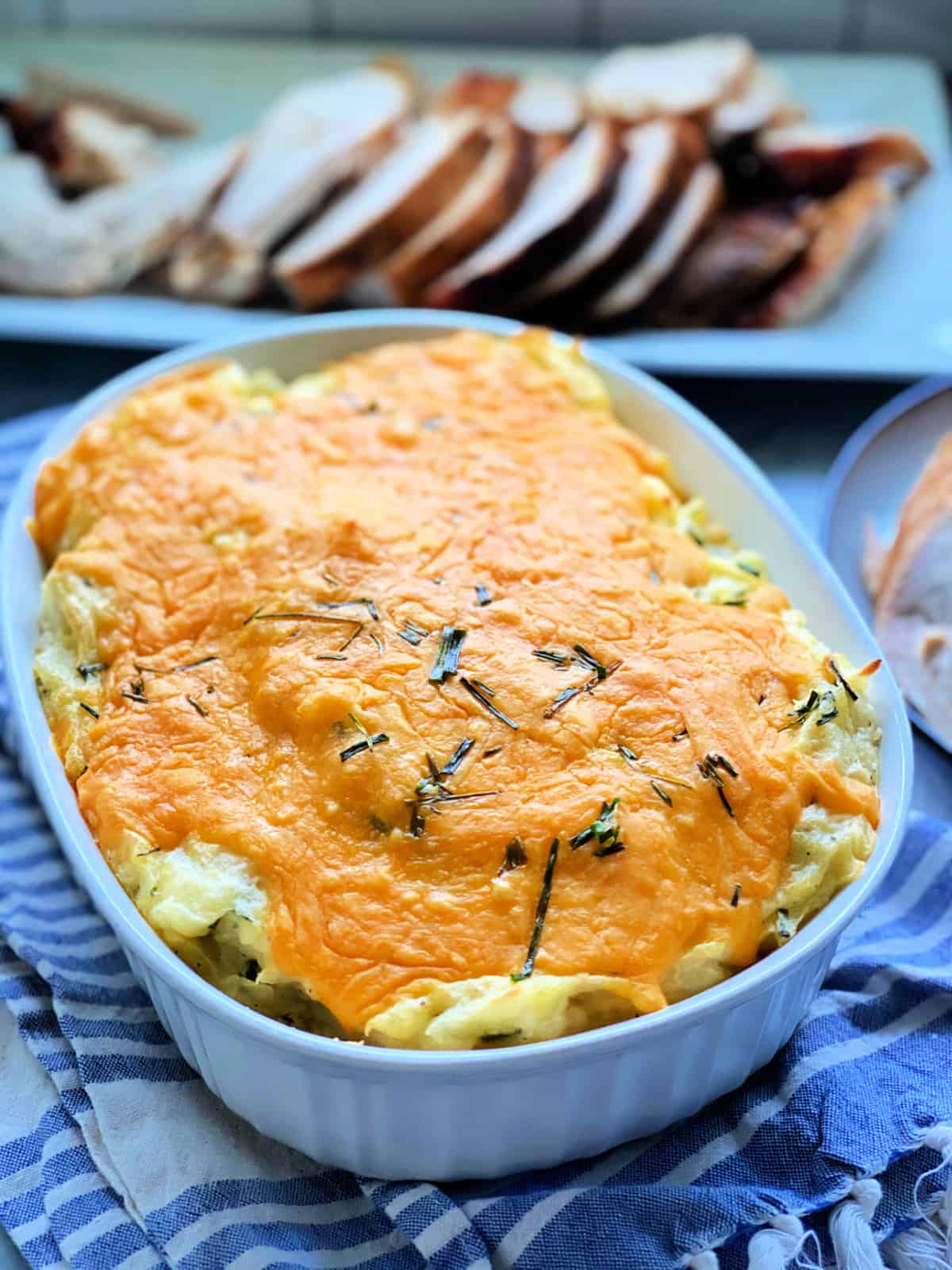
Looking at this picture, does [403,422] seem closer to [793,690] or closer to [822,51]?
[793,690]

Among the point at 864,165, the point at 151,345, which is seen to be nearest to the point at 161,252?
the point at 151,345

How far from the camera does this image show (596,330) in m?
3.73

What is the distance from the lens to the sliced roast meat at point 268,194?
3834 millimetres

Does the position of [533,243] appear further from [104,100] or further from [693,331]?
[104,100]

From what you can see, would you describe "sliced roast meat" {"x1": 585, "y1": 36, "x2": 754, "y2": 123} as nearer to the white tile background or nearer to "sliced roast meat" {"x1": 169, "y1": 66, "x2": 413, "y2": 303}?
the white tile background

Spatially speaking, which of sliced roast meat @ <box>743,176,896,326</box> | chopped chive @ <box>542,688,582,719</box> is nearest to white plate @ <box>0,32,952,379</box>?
sliced roast meat @ <box>743,176,896,326</box>

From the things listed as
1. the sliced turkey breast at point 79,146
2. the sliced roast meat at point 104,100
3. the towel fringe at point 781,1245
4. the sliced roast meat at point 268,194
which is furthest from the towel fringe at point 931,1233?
the sliced roast meat at point 104,100

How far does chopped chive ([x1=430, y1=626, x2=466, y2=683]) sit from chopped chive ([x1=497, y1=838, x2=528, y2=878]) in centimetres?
31

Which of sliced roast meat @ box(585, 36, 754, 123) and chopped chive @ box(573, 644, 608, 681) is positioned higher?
sliced roast meat @ box(585, 36, 754, 123)

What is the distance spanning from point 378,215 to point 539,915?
7.85 feet

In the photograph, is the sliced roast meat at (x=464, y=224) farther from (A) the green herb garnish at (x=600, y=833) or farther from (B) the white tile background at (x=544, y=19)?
(A) the green herb garnish at (x=600, y=833)

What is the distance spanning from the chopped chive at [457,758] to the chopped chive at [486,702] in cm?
6

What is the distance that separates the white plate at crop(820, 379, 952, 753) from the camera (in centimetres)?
296

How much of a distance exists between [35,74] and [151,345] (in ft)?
5.11
